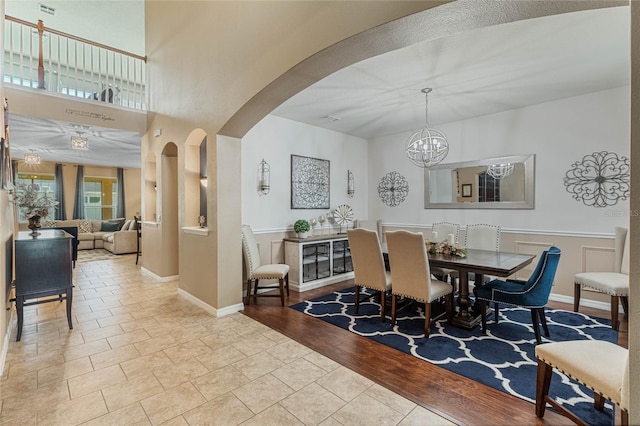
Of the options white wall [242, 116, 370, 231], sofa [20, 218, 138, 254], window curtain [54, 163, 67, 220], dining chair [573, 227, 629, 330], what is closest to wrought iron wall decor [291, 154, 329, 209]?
white wall [242, 116, 370, 231]

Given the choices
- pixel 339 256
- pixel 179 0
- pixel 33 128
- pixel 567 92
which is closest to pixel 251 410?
pixel 339 256

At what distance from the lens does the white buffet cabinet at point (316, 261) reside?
463 centimetres

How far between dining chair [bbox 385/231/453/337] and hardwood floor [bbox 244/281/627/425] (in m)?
0.62

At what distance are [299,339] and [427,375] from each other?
1.20 metres

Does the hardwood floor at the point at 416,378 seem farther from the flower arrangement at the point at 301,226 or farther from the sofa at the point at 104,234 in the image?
the sofa at the point at 104,234

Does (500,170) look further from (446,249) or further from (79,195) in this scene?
(79,195)

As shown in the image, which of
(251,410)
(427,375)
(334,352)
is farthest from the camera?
(334,352)

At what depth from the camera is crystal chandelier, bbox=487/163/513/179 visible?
4.59m

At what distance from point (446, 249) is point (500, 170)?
209 cm

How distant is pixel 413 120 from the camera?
16.5 ft

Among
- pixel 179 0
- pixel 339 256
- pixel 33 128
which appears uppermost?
pixel 179 0

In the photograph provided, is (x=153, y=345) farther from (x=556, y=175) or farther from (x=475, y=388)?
(x=556, y=175)

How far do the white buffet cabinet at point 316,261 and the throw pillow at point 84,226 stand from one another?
305 inches

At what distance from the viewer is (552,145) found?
420 centimetres
